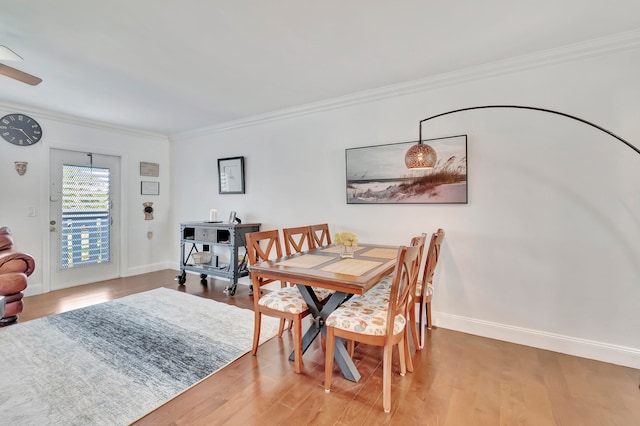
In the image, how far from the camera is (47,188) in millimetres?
4023

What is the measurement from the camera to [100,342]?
2.53 m

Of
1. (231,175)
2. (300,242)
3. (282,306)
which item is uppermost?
(231,175)

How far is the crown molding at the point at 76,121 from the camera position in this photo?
12.2 feet

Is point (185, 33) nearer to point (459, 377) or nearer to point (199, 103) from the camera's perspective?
point (199, 103)

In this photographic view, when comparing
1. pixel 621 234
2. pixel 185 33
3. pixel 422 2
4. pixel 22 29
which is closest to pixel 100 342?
pixel 22 29

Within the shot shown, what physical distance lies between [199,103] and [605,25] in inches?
152

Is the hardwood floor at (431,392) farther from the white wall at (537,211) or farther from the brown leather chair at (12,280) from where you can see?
the brown leather chair at (12,280)

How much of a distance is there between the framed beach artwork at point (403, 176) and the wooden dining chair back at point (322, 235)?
44cm

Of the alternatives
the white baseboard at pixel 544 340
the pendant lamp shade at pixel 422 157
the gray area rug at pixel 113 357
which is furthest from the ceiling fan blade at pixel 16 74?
the white baseboard at pixel 544 340

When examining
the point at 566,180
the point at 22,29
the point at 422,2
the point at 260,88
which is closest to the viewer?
the point at 422,2

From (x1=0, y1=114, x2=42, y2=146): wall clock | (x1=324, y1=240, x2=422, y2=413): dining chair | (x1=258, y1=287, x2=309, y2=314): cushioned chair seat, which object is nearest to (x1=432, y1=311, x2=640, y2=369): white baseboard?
(x1=324, y1=240, x2=422, y2=413): dining chair

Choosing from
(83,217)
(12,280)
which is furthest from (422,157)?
(83,217)

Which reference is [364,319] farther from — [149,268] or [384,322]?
[149,268]

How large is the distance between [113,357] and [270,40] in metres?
2.78
